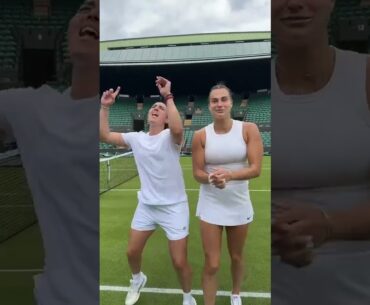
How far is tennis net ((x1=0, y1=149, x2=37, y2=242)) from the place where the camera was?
85.2 inches

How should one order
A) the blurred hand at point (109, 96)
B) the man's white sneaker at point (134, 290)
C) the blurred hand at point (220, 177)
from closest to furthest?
the blurred hand at point (220, 177) < the blurred hand at point (109, 96) < the man's white sneaker at point (134, 290)

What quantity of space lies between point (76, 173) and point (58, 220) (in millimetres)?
252

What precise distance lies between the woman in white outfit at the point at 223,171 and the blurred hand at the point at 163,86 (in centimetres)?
18

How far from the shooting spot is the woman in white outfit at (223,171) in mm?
1840

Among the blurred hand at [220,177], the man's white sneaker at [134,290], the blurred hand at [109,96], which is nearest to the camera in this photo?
the blurred hand at [220,177]

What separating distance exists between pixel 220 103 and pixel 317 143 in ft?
1.54

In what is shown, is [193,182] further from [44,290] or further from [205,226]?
[44,290]

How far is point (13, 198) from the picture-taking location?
2586 millimetres

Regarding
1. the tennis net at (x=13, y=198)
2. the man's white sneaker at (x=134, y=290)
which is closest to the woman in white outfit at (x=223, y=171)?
the man's white sneaker at (x=134, y=290)

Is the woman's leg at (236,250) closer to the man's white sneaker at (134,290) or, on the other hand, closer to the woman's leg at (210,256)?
the woman's leg at (210,256)

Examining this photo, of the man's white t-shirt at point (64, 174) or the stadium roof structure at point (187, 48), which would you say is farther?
the man's white t-shirt at point (64, 174)

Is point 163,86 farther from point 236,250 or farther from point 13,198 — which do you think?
point 13,198

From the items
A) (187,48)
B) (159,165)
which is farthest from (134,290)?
(187,48)

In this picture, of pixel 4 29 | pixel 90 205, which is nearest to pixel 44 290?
pixel 90 205
